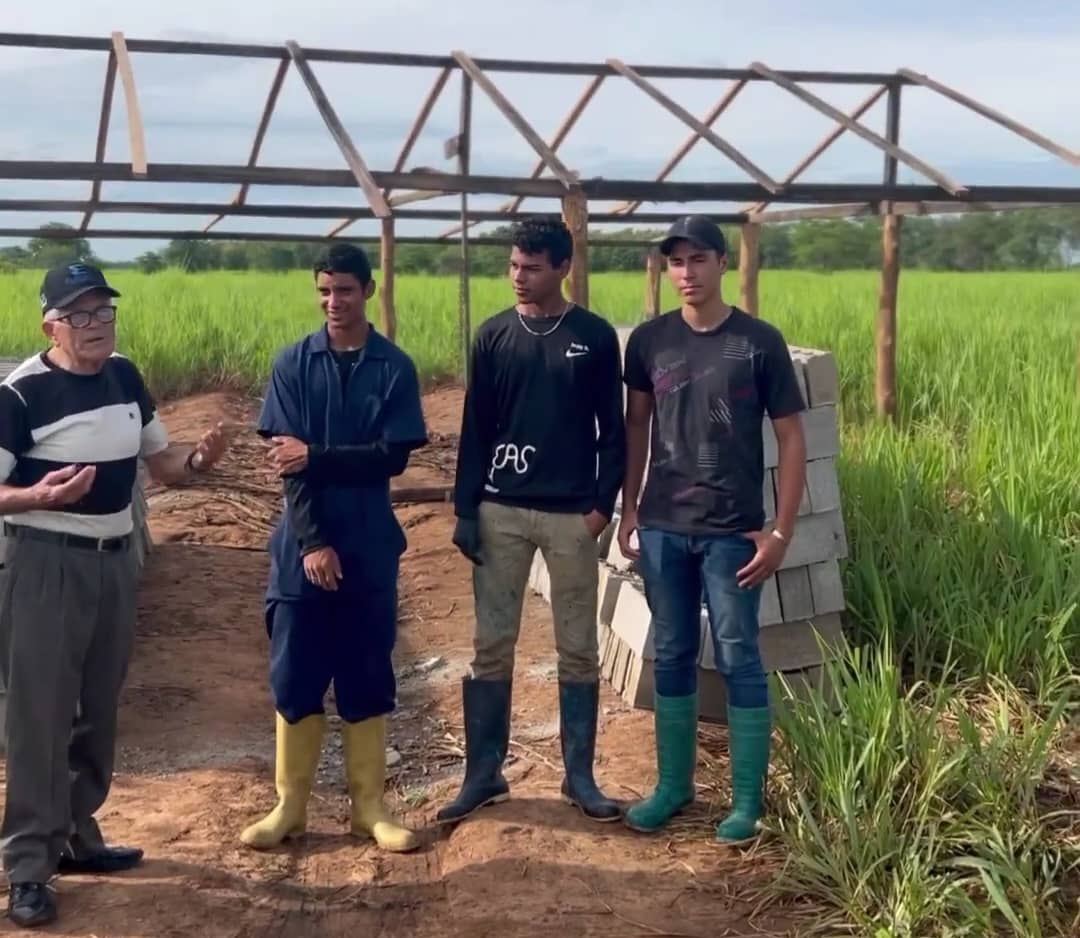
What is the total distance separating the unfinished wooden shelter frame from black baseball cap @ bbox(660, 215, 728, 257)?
2.57 meters

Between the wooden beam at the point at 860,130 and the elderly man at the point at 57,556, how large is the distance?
5813mm

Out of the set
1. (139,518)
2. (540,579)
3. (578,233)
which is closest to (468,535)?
(540,579)

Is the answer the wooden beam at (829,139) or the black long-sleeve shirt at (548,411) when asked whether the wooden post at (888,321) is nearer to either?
the wooden beam at (829,139)

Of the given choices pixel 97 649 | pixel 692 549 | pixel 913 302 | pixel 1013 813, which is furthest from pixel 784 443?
pixel 913 302

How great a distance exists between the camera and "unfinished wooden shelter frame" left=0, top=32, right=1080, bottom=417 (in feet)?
23.4

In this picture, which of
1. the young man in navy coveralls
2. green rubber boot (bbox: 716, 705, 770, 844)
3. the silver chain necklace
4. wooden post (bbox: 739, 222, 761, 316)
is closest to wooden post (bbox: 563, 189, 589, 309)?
the silver chain necklace

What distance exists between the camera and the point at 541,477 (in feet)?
12.7

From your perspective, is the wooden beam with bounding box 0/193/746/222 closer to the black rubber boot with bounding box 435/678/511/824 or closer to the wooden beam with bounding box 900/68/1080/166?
the wooden beam with bounding box 900/68/1080/166

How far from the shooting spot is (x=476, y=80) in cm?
841

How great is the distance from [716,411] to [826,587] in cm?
150

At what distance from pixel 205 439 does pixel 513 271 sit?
0.95 m

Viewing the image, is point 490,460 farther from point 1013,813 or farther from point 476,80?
point 476,80

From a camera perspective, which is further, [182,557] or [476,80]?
[476,80]

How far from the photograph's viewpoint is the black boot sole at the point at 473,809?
4.06 meters
